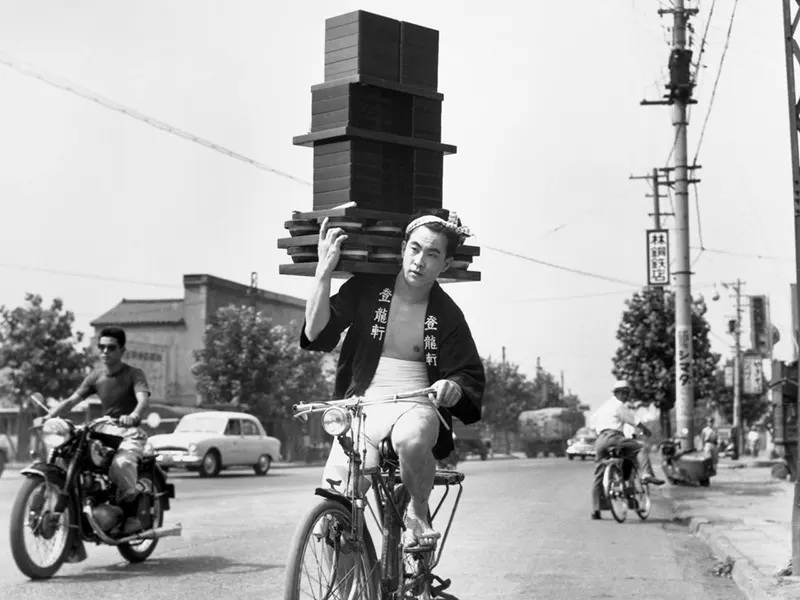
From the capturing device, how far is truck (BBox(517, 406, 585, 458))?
7338 cm

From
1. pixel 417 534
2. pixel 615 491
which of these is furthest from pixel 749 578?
pixel 615 491

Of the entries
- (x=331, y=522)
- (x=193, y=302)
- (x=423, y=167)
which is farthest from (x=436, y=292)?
(x=193, y=302)

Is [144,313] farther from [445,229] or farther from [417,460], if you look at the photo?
[417,460]

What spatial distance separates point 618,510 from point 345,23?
9408mm

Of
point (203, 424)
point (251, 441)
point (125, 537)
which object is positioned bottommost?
point (125, 537)

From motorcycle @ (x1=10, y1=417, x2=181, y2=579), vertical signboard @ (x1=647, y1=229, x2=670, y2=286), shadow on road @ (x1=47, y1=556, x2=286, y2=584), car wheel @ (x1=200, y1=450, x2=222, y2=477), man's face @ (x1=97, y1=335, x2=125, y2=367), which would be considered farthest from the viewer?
vertical signboard @ (x1=647, y1=229, x2=670, y2=286)

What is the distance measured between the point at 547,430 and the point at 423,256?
229ft

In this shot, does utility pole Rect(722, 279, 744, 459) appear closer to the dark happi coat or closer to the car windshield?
the car windshield

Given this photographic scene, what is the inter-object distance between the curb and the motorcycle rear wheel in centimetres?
430

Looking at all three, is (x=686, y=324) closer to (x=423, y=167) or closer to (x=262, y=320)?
(x=423, y=167)

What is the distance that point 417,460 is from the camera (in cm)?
456

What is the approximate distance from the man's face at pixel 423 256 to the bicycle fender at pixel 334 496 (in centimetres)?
96

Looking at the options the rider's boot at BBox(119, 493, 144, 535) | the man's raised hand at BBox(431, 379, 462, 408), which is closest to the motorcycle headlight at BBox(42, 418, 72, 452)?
the rider's boot at BBox(119, 493, 144, 535)

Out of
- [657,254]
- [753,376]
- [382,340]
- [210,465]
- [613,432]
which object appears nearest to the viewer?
[382,340]
